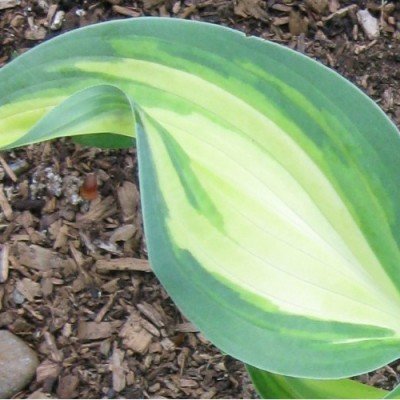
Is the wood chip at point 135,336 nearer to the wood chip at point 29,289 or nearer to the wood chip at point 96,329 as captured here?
the wood chip at point 96,329

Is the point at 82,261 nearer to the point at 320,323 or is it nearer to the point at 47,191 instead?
the point at 47,191

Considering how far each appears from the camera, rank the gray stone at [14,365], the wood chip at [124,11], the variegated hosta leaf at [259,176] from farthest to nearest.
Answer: the wood chip at [124,11], the gray stone at [14,365], the variegated hosta leaf at [259,176]

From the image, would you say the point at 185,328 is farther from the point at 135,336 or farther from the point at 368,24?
the point at 368,24

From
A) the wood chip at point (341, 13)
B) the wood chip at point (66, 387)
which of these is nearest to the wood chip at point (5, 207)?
the wood chip at point (66, 387)

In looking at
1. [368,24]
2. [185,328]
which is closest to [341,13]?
[368,24]

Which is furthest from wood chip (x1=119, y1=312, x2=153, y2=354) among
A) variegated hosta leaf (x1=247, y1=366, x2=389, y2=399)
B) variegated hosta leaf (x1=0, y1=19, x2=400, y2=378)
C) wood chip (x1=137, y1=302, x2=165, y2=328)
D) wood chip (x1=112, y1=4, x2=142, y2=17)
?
wood chip (x1=112, y1=4, x2=142, y2=17)

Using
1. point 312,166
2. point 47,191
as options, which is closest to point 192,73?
point 312,166

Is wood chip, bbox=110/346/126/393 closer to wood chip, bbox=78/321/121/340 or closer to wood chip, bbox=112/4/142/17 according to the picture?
wood chip, bbox=78/321/121/340
